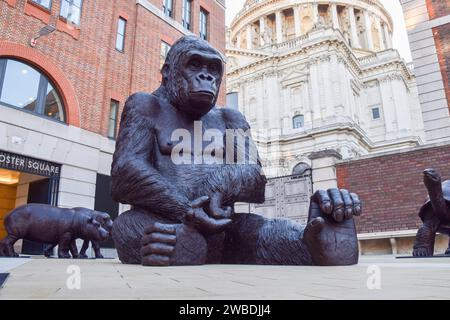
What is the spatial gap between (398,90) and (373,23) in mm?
22637

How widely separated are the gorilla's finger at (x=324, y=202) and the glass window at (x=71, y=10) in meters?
11.6

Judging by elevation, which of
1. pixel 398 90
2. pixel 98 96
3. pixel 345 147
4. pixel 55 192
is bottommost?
pixel 55 192

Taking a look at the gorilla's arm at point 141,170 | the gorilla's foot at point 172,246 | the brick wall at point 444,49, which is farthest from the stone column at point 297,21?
the gorilla's foot at point 172,246

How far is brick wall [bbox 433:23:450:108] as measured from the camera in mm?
11690

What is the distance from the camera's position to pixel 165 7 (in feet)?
52.9

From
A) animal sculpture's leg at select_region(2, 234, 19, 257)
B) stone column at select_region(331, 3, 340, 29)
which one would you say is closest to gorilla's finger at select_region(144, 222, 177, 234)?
animal sculpture's leg at select_region(2, 234, 19, 257)

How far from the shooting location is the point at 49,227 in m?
6.90

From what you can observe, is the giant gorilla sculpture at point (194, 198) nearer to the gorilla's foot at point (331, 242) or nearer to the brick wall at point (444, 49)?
the gorilla's foot at point (331, 242)

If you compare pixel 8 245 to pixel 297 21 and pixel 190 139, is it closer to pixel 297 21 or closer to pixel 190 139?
pixel 190 139

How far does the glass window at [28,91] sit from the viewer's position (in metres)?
9.85

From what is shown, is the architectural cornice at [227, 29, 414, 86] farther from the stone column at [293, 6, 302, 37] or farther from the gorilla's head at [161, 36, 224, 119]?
the gorilla's head at [161, 36, 224, 119]

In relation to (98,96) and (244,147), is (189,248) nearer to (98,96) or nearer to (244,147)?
(244,147)

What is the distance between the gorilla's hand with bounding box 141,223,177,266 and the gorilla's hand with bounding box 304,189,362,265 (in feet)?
2.98
